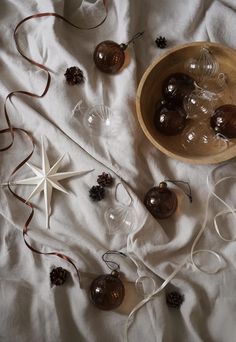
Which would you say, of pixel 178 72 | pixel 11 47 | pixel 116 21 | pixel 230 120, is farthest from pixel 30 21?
pixel 230 120

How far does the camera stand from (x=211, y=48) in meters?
0.94

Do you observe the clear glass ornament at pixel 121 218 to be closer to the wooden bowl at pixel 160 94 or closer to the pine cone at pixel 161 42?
the wooden bowl at pixel 160 94

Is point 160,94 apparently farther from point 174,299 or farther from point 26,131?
point 174,299

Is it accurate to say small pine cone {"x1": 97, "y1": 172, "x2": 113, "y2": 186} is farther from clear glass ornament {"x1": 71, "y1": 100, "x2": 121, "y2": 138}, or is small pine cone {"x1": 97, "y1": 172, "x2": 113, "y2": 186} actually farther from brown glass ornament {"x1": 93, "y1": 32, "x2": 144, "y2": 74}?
brown glass ornament {"x1": 93, "y1": 32, "x2": 144, "y2": 74}

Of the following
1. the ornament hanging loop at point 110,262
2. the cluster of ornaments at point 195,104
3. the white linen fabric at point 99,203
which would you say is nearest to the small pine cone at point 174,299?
the white linen fabric at point 99,203

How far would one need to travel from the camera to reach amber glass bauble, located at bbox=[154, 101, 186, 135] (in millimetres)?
923

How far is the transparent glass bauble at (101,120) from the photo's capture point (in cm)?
95

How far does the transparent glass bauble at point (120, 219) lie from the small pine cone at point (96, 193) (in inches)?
1.4

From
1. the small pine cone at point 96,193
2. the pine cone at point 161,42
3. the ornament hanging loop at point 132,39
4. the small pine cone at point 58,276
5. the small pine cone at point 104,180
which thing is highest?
the pine cone at point 161,42

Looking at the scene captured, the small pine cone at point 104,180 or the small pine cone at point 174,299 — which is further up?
the small pine cone at point 104,180

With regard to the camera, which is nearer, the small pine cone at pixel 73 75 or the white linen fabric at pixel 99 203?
the white linen fabric at pixel 99 203

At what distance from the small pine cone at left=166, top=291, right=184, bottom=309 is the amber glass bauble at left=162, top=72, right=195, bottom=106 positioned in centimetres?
44

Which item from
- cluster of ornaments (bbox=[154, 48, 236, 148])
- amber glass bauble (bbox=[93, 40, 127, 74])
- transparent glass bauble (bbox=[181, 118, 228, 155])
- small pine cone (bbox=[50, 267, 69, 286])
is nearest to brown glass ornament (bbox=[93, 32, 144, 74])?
amber glass bauble (bbox=[93, 40, 127, 74])

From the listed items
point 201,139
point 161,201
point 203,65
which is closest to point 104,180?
point 161,201
